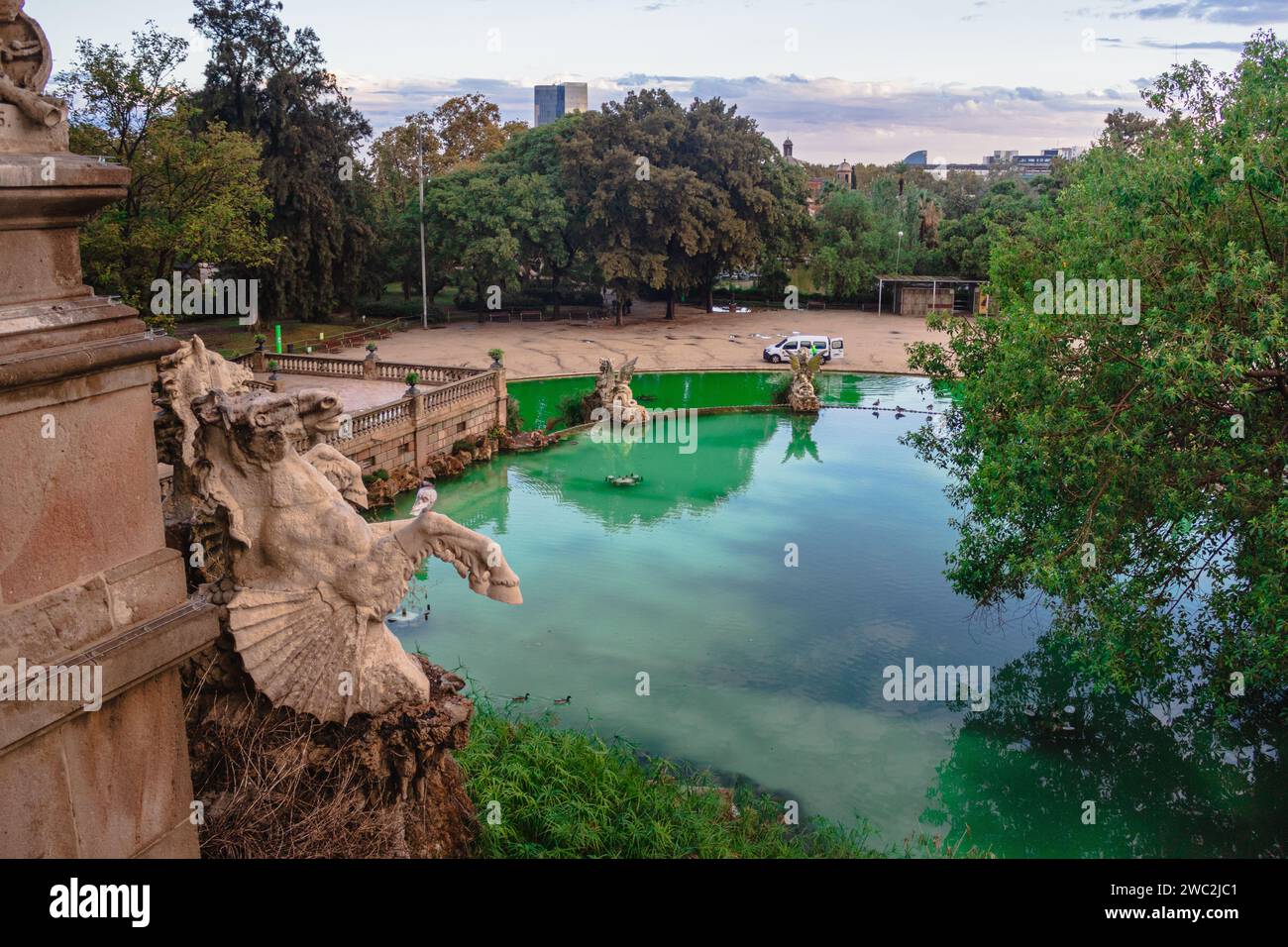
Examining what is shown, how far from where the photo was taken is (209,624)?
5.18 m

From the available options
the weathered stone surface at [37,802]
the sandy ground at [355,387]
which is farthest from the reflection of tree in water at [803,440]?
the weathered stone surface at [37,802]

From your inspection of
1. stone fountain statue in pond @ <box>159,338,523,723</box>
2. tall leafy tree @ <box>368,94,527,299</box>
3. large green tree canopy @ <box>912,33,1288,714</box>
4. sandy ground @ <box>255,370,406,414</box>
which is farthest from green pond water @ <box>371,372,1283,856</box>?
tall leafy tree @ <box>368,94,527,299</box>

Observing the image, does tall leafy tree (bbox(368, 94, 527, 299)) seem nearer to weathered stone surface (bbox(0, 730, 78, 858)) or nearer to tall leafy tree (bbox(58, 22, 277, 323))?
tall leafy tree (bbox(58, 22, 277, 323))

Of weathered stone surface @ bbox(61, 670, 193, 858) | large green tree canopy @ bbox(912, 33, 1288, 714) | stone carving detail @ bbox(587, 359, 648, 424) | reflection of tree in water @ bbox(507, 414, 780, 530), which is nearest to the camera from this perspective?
weathered stone surface @ bbox(61, 670, 193, 858)

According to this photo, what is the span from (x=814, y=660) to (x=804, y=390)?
59.0 ft

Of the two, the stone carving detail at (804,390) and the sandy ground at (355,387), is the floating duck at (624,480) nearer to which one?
the sandy ground at (355,387)

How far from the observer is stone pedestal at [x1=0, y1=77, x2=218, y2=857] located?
4.38 m

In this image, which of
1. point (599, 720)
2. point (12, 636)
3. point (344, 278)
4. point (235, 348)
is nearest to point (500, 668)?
point (599, 720)

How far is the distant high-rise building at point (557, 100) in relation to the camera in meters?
57.7

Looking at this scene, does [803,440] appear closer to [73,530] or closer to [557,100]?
[73,530]

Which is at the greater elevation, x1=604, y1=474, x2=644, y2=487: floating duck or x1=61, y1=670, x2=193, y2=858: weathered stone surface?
x1=61, y1=670, x2=193, y2=858: weathered stone surface

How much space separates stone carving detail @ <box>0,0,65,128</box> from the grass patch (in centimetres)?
650

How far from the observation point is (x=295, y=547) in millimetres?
7590
